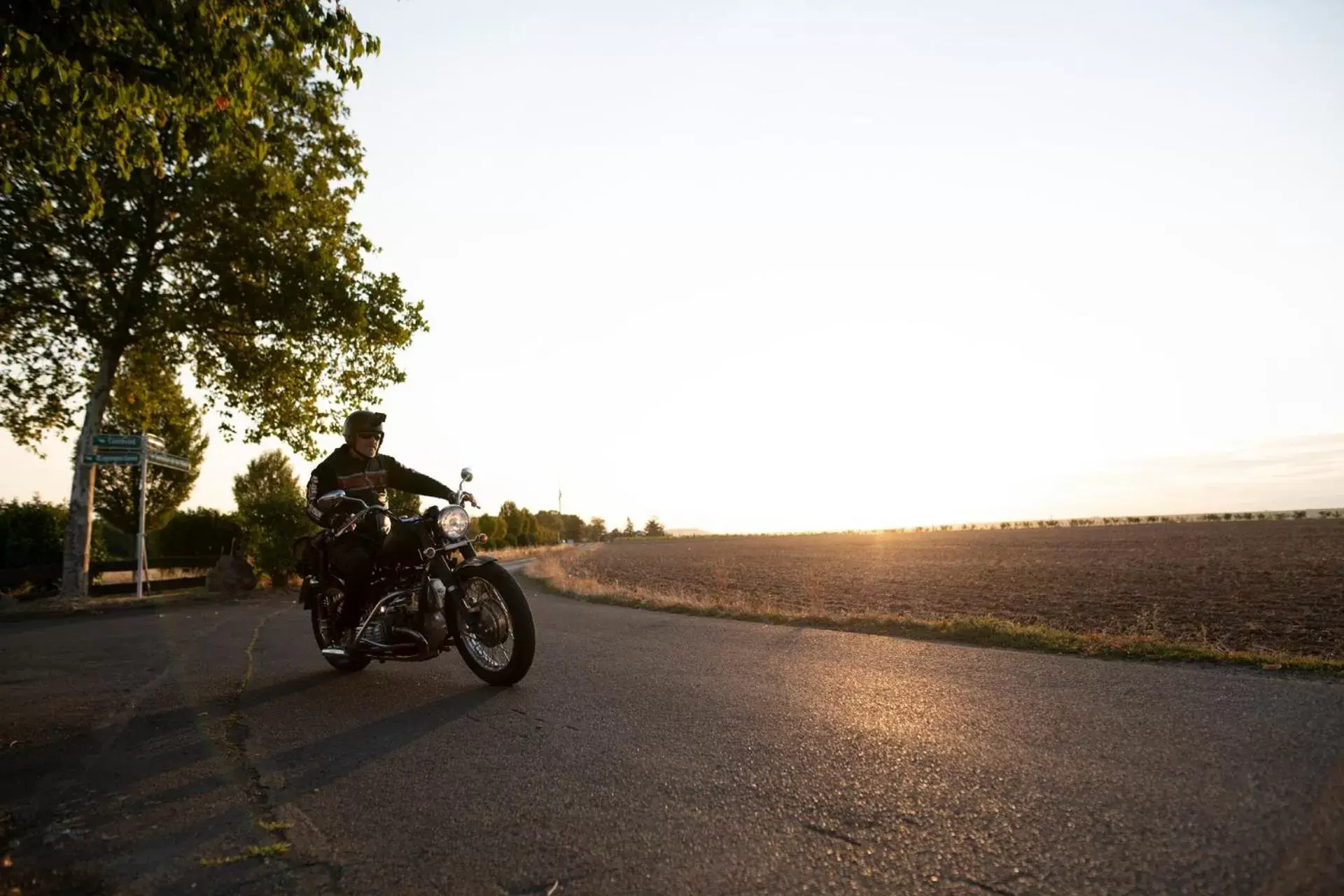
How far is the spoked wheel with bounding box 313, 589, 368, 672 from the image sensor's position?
6.77 meters

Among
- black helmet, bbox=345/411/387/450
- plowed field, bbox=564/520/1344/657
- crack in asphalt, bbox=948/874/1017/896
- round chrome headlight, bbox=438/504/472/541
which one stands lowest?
plowed field, bbox=564/520/1344/657

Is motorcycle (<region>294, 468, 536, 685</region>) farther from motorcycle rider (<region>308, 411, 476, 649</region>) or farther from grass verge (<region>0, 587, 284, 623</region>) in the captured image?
grass verge (<region>0, 587, 284, 623</region>)

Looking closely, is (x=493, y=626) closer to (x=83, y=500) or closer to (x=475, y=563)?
(x=475, y=563)

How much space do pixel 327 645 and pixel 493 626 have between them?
1.85 metres

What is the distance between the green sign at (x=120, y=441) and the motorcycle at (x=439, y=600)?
46.6ft

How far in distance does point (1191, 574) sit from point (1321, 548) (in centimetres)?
1764

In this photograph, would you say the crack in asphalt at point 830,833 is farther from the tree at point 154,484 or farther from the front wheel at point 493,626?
the tree at point 154,484

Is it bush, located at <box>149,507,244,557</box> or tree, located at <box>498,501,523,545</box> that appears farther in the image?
tree, located at <box>498,501,523,545</box>

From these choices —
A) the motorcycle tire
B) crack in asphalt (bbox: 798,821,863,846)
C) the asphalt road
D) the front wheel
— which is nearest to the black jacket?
the front wheel

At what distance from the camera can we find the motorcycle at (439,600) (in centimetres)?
593

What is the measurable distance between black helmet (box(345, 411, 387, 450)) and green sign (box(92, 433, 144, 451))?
13852 millimetres

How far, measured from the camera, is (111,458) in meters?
17.4

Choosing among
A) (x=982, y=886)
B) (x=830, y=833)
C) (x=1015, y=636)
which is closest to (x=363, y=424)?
(x=830, y=833)

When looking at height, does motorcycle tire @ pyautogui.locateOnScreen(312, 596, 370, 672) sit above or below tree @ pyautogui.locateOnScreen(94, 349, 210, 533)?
below
